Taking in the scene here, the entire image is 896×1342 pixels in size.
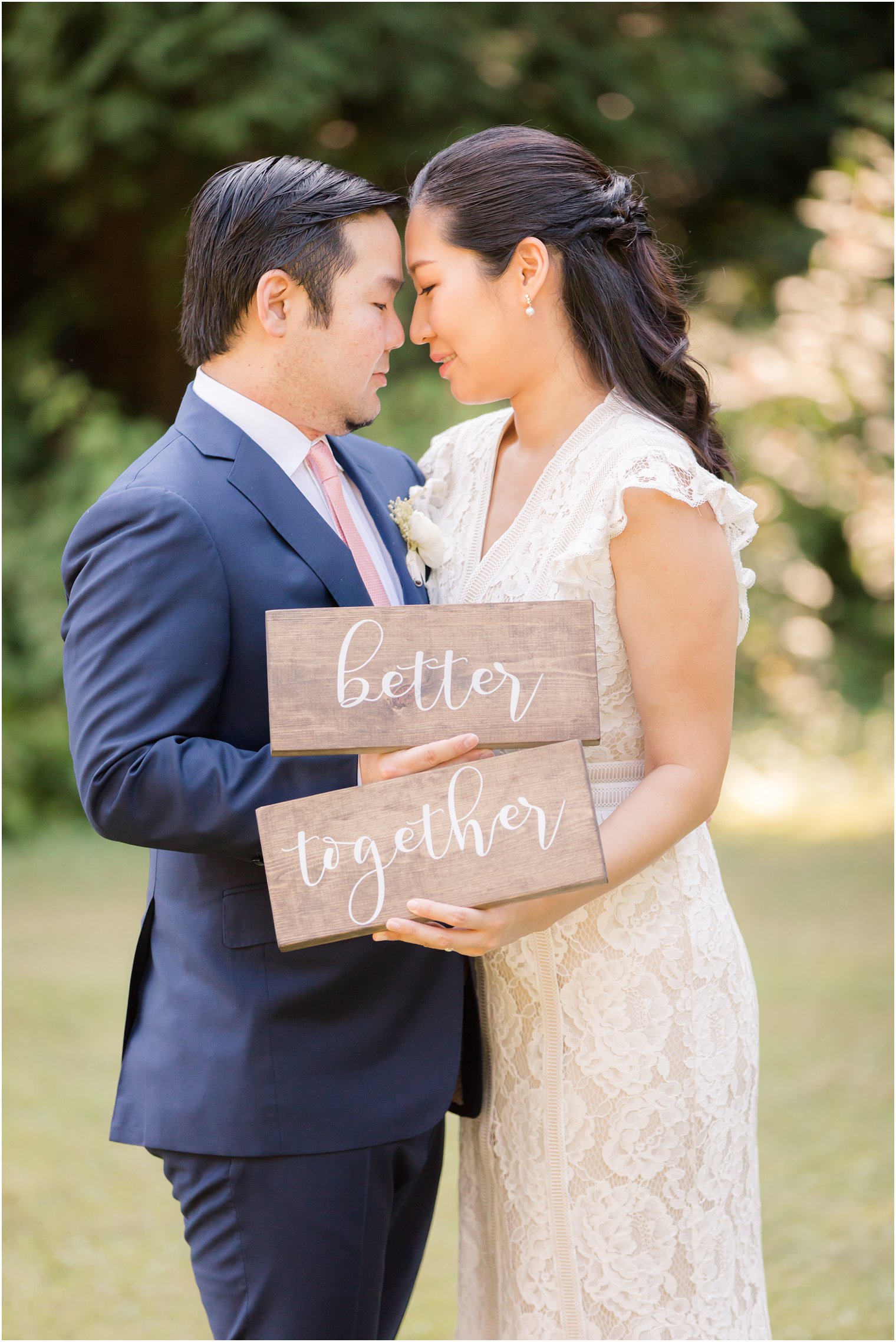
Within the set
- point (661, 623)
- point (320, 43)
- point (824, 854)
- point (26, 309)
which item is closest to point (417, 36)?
point (320, 43)

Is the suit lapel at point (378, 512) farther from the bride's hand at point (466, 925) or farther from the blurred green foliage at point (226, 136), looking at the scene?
the blurred green foliage at point (226, 136)

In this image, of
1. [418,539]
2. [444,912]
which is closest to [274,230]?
[418,539]

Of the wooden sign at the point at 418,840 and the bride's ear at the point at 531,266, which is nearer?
the wooden sign at the point at 418,840

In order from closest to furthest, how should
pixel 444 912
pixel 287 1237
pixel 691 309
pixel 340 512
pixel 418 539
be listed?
1. pixel 444 912
2. pixel 287 1237
3. pixel 340 512
4. pixel 418 539
5. pixel 691 309

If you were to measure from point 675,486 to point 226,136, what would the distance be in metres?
7.09

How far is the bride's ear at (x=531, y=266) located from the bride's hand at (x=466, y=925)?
1.01 meters

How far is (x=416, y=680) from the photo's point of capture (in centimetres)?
160

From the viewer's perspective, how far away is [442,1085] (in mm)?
2064

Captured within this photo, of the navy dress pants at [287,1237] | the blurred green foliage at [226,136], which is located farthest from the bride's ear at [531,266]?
the blurred green foliage at [226,136]

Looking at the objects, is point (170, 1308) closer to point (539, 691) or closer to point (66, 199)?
point (539, 691)

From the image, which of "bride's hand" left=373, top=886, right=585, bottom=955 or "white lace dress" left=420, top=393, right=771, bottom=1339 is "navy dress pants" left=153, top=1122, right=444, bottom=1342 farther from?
"bride's hand" left=373, top=886, right=585, bottom=955

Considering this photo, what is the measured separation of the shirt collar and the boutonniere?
0.90 ft

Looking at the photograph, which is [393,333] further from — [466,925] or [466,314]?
[466,925]

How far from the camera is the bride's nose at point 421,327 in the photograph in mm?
2182
